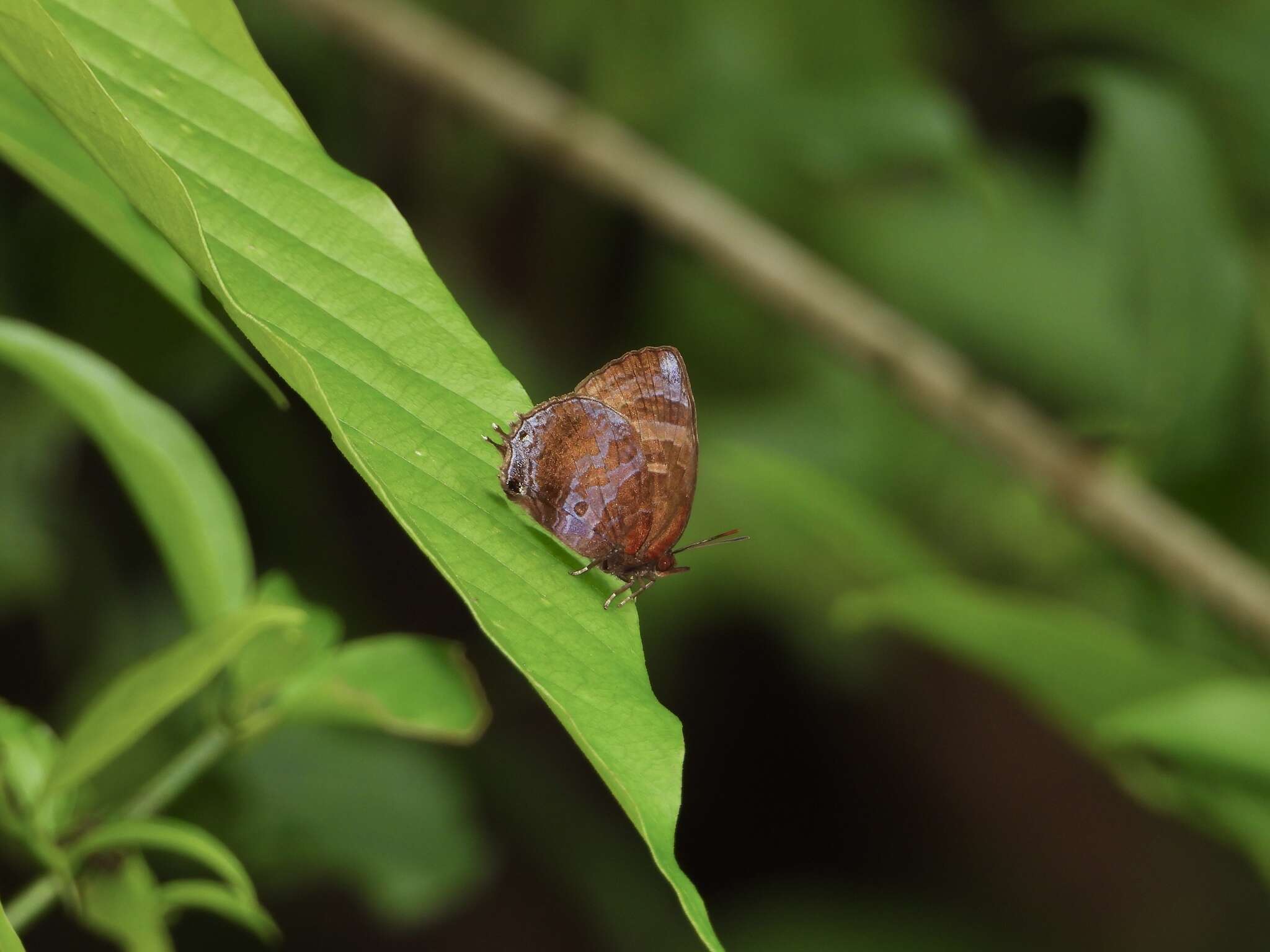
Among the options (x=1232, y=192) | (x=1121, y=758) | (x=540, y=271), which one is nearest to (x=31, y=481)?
(x=540, y=271)

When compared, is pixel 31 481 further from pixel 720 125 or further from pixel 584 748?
pixel 584 748

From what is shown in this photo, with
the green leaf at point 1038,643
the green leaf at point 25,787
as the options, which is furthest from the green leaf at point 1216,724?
the green leaf at point 25,787

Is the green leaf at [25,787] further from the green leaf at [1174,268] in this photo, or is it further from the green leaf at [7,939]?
the green leaf at [1174,268]

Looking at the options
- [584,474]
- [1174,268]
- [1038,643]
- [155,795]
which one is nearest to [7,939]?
[155,795]

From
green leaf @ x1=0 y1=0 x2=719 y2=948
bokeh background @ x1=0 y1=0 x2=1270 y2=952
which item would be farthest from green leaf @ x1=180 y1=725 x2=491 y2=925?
green leaf @ x1=0 y1=0 x2=719 y2=948

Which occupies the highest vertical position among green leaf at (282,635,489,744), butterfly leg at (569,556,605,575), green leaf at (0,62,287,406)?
green leaf at (0,62,287,406)

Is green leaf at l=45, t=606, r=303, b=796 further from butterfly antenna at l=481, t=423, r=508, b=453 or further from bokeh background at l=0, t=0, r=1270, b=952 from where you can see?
bokeh background at l=0, t=0, r=1270, b=952
